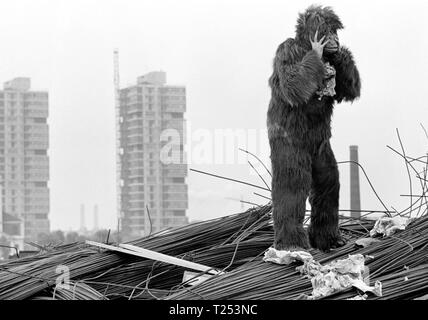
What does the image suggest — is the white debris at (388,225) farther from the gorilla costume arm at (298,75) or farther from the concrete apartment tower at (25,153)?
the concrete apartment tower at (25,153)

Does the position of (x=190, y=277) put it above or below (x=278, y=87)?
below

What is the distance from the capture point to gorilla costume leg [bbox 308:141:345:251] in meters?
3.16

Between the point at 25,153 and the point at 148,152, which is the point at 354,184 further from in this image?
the point at 25,153

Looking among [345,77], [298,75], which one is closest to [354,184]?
[345,77]

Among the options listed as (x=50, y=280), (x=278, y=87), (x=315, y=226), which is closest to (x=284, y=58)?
(x=278, y=87)

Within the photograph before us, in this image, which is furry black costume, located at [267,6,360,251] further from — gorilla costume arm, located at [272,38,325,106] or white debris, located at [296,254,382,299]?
white debris, located at [296,254,382,299]

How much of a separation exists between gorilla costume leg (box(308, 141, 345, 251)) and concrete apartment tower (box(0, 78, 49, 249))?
3.60 meters

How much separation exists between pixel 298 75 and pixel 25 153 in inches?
217

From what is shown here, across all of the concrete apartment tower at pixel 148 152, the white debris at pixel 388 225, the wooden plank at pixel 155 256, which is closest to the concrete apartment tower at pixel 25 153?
the concrete apartment tower at pixel 148 152

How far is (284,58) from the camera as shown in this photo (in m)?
3.01

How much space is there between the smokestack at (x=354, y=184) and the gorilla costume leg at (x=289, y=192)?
0.37 metres
